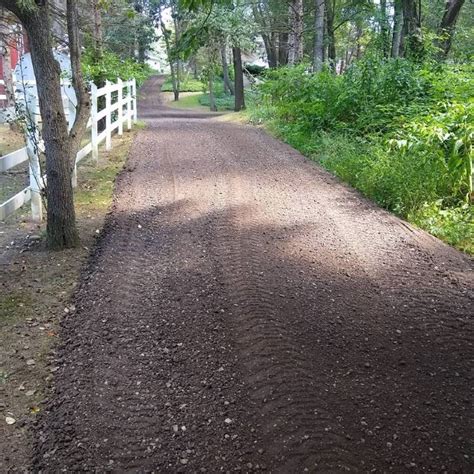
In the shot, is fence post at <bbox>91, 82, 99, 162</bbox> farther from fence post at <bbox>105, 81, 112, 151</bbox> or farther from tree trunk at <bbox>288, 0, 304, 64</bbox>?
tree trunk at <bbox>288, 0, 304, 64</bbox>

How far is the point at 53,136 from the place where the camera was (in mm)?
5352

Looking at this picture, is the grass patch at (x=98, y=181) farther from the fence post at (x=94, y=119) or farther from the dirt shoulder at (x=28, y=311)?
the fence post at (x=94, y=119)

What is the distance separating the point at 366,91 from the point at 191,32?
325 inches

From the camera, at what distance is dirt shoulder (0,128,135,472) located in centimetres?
305

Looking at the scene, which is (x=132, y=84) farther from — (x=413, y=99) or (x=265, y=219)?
(x=265, y=219)

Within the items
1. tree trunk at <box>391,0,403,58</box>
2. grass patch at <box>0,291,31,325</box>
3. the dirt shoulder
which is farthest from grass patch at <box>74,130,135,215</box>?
tree trunk at <box>391,0,403,58</box>

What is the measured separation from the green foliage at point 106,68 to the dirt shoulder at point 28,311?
7134 mm

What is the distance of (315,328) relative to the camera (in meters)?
4.09

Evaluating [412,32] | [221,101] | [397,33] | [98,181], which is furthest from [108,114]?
[221,101]

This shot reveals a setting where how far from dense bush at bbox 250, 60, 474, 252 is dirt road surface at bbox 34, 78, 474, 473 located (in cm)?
74

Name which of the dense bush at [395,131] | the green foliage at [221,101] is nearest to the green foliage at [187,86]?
the green foliage at [221,101]

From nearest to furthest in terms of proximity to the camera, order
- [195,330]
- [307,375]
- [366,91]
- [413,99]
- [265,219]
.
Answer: [307,375], [195,330], [265,219], [413,99], [366,91]

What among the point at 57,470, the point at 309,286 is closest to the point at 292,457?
the point at 57,470

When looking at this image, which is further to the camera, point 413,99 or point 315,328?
point 413,99
